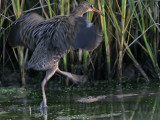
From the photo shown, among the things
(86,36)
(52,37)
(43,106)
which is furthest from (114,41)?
(43,106)

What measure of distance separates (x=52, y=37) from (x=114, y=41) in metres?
2.09

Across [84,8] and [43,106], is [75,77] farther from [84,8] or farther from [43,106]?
[84,8]

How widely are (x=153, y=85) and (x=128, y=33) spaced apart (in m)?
1.15

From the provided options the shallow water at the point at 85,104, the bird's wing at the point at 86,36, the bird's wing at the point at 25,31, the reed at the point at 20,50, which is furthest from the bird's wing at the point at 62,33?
the reed at the point at 20,50

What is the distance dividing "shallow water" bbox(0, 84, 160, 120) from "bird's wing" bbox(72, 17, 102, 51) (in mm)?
952

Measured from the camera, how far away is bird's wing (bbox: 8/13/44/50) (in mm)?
7527

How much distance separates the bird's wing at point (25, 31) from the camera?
7.53 metres

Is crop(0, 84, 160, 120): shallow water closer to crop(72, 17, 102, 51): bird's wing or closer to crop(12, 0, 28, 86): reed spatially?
crop(12, 0, 28, 86): reed

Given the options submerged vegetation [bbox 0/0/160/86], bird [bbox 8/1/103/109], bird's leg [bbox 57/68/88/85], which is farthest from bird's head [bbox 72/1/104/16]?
bird's leg [bbox 57/68/88/85]

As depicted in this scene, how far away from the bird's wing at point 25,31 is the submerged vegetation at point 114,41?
0.36 m

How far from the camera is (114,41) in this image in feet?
28.8

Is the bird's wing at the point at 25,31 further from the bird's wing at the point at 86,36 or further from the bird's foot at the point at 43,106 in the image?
the bird's foot at the point at 43,106

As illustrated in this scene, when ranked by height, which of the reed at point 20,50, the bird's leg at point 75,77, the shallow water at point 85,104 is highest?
the reed at point 20,50

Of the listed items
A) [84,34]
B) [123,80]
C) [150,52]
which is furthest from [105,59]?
[84,34]
